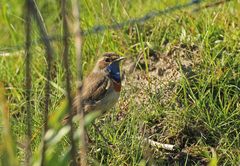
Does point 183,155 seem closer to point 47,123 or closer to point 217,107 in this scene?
point 217,107

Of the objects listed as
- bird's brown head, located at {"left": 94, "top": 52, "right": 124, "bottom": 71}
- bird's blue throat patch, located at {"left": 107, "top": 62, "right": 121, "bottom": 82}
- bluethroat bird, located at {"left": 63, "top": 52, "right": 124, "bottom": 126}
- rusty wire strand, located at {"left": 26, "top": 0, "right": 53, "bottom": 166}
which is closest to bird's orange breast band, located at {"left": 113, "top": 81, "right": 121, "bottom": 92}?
bluethroat bird, located at {"left": 63, "top": 52, "right": 124, "bottom": 126}

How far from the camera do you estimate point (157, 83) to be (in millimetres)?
5723

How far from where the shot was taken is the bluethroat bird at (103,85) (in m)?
5.58

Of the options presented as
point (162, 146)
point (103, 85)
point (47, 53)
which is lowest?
point (162, 146)

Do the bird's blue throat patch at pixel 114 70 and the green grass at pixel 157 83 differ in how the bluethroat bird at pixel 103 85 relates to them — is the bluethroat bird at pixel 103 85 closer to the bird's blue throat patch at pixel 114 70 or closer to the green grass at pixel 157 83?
the bird's blue throat patch at pixel 114 70

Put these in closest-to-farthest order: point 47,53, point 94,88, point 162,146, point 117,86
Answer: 1. point 47,53
2. point 162,146
3. point 117,86
4. point 94,88

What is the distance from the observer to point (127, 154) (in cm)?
498

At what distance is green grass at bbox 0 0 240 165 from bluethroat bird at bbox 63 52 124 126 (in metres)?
0.11

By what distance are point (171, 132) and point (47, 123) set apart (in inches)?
121

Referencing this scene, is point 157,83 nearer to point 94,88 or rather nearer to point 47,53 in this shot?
point 94,88

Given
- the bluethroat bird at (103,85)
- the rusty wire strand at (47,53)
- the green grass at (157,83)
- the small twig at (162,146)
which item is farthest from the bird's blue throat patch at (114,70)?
the rusty wire strand at (47,53)

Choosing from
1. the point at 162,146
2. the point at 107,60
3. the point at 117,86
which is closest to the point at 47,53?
the point at 162,146

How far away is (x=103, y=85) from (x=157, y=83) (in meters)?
0.45

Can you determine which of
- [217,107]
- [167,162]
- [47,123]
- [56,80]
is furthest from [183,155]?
[47,123]
